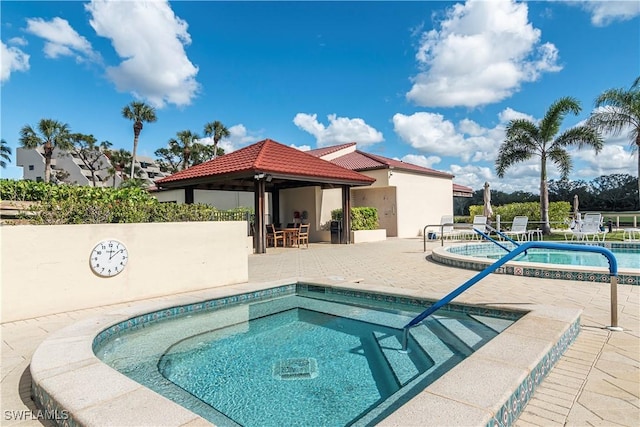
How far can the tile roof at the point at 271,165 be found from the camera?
13.3 m

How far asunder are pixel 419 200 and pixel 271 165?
39.0 feet

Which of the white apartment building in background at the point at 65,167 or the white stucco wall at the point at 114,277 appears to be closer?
the white stucco wall at the point at 114,277

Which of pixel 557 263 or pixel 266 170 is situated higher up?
pixel 266 170

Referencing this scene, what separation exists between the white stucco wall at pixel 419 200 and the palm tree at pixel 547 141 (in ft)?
16.4

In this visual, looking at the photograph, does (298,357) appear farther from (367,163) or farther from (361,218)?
(367,163)

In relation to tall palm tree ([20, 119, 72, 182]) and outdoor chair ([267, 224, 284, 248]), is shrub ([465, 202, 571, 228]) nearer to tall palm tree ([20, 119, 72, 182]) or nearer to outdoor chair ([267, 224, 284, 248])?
outdoor chair ([267, 224, 284, 248])

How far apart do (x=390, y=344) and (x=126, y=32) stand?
12.5 m

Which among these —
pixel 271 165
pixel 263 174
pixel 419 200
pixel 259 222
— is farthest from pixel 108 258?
pixel 419 200

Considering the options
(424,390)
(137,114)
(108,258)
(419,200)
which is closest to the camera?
(424,390)

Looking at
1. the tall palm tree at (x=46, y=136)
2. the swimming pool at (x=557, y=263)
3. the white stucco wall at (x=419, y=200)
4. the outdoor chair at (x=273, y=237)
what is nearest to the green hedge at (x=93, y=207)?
the swimming pool at (x=557, y=263)

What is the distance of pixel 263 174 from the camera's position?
503 inches

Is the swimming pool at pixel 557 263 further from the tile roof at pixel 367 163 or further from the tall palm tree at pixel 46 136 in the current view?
the tall palm tree at pixel 46 136

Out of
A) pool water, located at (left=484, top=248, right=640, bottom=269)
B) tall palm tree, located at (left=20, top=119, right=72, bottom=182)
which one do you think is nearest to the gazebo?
pool water, located at (left=484, top=248, right=640, bottom=269)

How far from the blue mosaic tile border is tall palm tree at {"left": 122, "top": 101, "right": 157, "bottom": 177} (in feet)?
131
